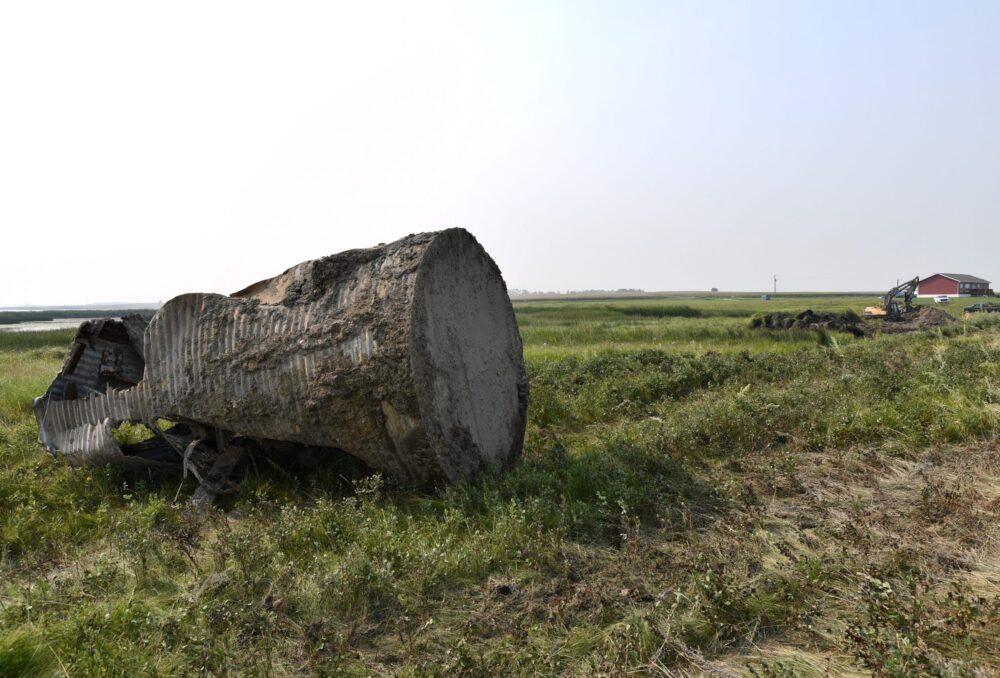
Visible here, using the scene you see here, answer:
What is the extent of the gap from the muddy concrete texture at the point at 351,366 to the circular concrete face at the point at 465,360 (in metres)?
0.02

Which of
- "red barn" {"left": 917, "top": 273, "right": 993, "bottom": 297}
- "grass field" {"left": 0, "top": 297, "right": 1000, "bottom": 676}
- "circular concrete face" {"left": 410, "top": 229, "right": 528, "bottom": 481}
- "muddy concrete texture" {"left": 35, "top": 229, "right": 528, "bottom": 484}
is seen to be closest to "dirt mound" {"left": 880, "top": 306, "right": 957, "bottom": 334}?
"grass field" {"left": 0, "top": 297, "right": 1000, "bottom": 676}

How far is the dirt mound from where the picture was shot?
22141 millimetres

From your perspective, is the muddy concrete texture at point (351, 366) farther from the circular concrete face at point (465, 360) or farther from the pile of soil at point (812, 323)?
the pile of soil at point (812, 323)

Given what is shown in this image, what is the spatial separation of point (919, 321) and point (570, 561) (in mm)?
26893

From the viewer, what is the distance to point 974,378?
7.61 m

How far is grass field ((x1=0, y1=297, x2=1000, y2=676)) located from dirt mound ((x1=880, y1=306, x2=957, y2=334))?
1800cm

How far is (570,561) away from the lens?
378 cm

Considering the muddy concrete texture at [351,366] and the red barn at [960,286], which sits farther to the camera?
the red barn at [960,286]

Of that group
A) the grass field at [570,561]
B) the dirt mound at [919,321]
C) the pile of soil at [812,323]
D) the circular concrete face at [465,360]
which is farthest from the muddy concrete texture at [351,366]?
the dirt mound at [919,321]

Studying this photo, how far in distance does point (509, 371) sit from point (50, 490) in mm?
4448

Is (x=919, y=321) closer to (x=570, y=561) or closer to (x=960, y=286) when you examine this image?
(x=570, y=561)

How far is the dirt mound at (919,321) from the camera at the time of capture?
872 inches

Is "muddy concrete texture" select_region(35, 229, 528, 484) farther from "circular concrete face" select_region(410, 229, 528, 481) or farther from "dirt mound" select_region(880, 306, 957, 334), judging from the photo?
"dirt mound" select_region(880, 306, 957, 334)

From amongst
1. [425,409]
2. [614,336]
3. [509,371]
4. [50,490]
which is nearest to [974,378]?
[509,371]
